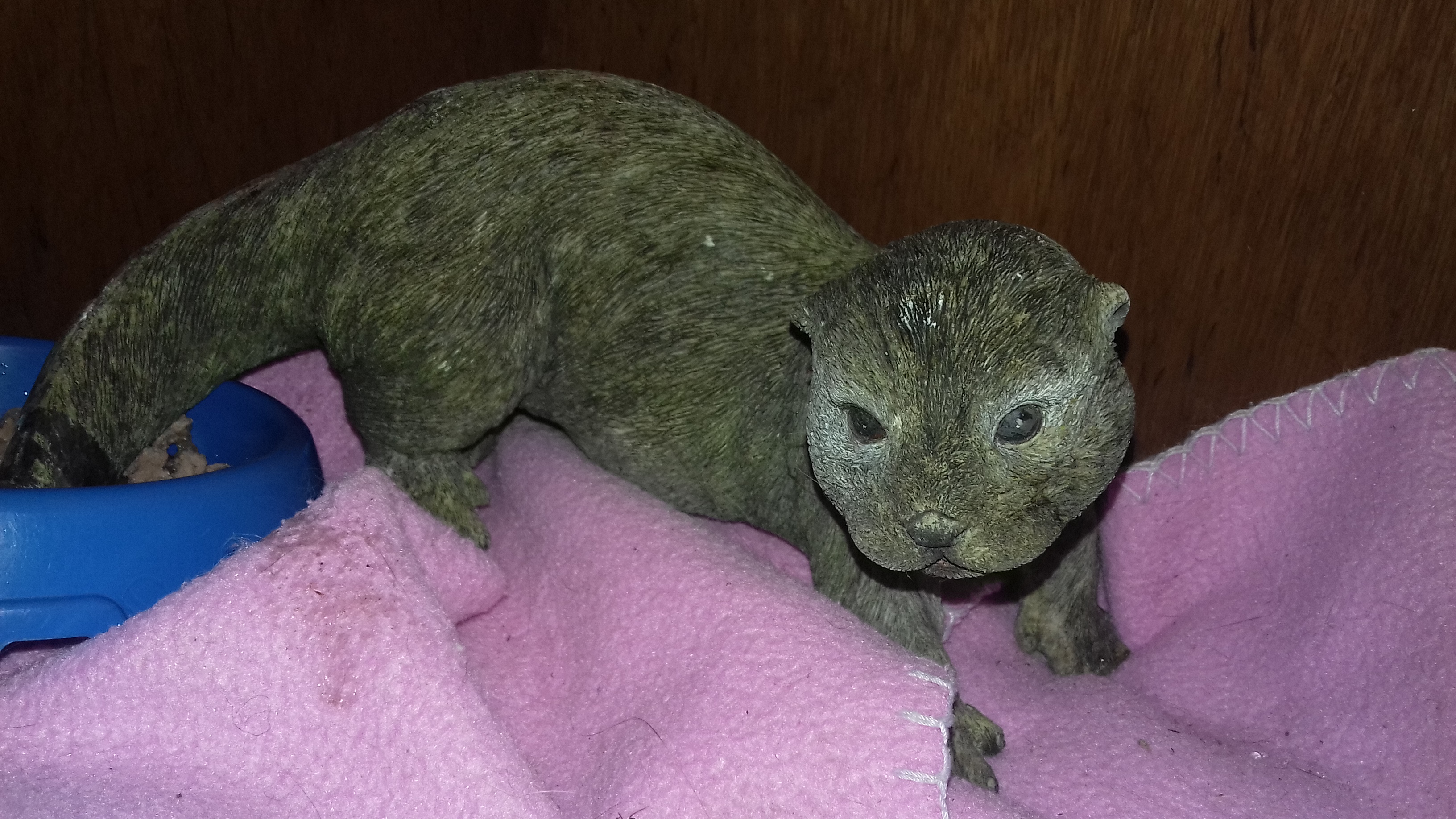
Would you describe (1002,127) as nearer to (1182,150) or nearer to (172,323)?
(1182,150)

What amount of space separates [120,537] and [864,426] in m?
0.73

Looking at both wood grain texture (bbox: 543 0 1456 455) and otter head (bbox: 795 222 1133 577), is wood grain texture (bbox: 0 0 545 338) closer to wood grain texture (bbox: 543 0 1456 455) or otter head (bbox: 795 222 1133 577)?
wood grain texture (bbox: 543 0 1456 455)

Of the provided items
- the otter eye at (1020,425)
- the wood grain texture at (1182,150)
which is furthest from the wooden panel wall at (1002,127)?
the otter eye at (1020,425)

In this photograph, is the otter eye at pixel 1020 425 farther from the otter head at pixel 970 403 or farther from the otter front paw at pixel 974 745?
the otter front paw at pixel 974 745

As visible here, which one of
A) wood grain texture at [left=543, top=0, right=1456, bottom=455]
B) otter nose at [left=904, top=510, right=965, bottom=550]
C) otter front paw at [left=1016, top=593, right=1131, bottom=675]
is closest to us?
otter nose at [left=904, top=510, right=965, bottom=550]

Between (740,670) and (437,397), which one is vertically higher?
(437,397)

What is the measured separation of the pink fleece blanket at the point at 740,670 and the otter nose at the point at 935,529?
170mm

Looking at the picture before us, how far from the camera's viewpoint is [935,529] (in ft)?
3.46

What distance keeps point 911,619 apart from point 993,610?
27 centimetres

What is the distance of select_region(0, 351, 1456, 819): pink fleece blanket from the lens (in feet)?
3.74

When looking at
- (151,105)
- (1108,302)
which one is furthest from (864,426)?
(151,105)

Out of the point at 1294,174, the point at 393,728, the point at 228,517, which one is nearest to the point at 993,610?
the point at 1294,174

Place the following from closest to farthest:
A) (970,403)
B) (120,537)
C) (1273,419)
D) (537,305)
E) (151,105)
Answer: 1. (970,403)
2. (120,537)
3. (537,305)
4. (1273,419)
5. (151,105)

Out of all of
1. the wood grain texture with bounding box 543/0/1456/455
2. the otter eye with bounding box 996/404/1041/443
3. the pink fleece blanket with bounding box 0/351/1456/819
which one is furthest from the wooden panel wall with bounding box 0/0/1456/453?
the otter eye with bounding box 996/404/1041/443
